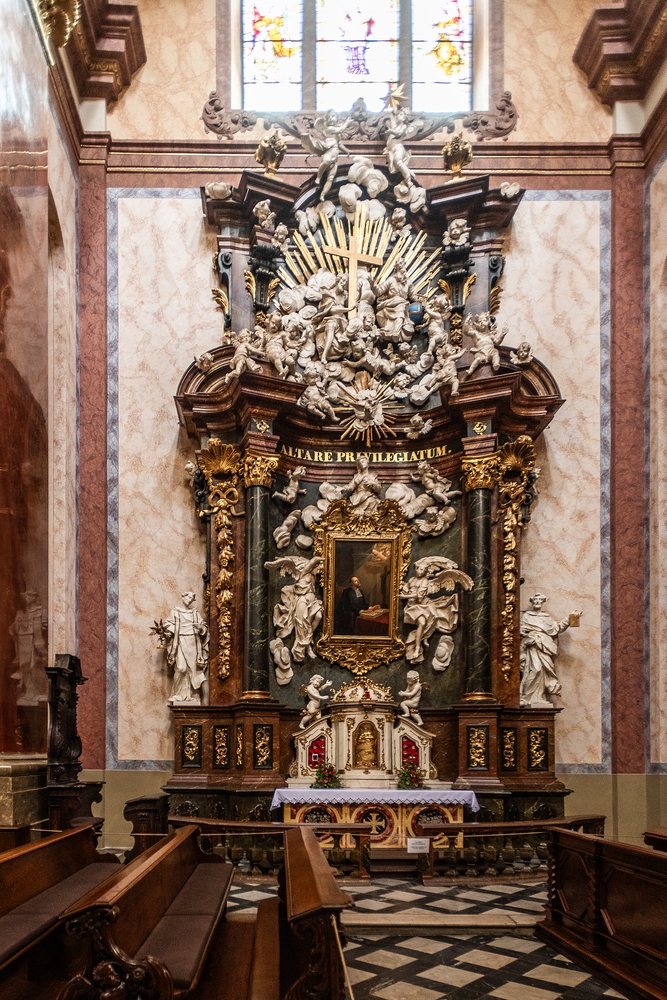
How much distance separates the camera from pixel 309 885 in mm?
4152

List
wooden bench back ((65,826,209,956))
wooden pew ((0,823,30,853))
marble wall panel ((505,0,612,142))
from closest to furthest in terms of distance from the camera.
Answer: wooden bench back ((65,826,209,956)) < wooden pew ((0,823,30,853)) < marble wall panel ((505,0,612,142))

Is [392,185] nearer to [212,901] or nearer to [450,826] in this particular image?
[450,826]

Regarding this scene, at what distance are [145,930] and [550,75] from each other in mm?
13047

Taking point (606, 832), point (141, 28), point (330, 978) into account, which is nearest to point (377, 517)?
point (606, 832)

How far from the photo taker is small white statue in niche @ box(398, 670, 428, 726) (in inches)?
492

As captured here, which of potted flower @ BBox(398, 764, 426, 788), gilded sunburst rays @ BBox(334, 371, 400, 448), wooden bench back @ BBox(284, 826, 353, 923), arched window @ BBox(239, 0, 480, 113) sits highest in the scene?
arched window @ BBox(239, 0, 480, 113)

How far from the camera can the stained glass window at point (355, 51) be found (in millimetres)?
14953

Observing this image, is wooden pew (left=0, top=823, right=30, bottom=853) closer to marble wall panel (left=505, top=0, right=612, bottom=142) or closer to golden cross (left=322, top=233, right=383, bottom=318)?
golden cross (left=322, top=233, right=383, bottom=318)

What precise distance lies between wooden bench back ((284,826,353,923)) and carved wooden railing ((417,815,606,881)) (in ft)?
17.5

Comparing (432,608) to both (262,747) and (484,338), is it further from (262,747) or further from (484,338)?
(484,338)

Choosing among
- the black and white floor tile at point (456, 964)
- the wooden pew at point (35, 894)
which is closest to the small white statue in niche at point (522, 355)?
the black and white floor tile at point (456, 964)

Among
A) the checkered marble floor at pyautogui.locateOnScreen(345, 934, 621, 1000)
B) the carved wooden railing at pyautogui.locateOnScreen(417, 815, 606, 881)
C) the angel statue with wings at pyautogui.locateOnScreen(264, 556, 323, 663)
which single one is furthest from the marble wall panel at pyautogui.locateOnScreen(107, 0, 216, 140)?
the checkered marble floor at pyautogui.locateOnScreen(345, 934, 621, 1000)

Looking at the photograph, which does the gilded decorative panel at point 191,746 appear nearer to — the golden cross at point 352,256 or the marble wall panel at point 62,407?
the marble wall panel at point 62,407

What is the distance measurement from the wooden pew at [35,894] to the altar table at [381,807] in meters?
5.09
